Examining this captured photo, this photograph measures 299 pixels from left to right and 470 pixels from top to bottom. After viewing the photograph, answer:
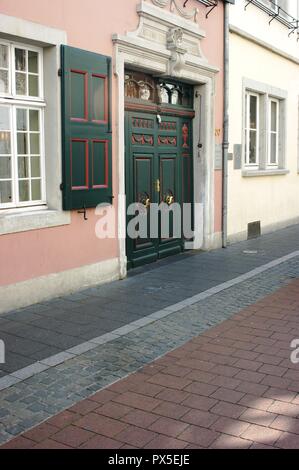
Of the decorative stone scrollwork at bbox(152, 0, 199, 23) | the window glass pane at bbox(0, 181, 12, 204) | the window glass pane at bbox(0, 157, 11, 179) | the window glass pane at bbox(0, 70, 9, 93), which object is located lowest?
the window glass pane at bbox(0, 181, 12, 204)

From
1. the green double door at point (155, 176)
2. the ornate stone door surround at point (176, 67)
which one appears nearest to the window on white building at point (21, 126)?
the ornate stone door surround at point (176, 67)

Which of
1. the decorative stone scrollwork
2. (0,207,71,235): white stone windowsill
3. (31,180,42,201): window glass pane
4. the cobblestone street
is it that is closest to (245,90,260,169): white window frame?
the decorative stone scrollwork

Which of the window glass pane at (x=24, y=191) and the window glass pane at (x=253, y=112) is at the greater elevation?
the window glass pane at (x=253, y=112)

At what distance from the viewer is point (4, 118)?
6535mm

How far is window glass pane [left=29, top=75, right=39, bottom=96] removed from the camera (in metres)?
6.86

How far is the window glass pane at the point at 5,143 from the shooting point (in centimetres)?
655

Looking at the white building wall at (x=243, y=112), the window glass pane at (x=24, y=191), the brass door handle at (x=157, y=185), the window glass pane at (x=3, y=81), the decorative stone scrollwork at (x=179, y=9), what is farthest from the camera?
the white building wall at (x=243, y=112)

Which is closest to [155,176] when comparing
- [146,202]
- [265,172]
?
[146,202]

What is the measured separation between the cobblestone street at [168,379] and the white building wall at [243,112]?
15.4 ft

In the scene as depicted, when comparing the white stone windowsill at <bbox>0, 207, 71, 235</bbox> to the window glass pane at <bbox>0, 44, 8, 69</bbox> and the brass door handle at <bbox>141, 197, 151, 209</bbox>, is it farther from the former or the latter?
the brass door handle at <bbox>141, 197, 151, 209</bbox>

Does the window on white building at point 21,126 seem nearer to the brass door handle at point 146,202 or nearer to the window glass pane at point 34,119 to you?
the window glass pane at point 34,119

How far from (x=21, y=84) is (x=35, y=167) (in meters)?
1.00

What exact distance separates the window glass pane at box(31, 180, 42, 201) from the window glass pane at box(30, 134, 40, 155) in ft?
1.17
